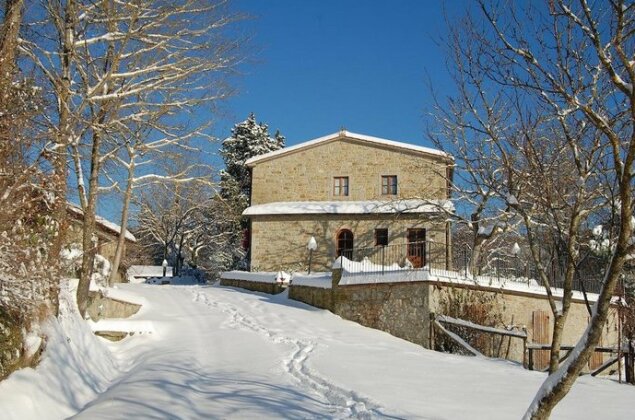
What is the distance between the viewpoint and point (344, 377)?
891cm

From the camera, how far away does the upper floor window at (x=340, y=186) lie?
89.2 feet

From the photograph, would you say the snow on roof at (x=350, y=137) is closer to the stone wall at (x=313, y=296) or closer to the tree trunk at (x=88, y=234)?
the stone wall at (x=313, y=296)

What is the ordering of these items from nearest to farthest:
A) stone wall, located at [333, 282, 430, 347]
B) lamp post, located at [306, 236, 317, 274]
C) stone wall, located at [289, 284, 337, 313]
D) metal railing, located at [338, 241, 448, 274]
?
1. stone wall, located at [333, 282, 430, 347]
2. stone wall, located at [289, 284, 337, 313]
3. metal railing, located at [338, 241, 448, 274]
4. lamp post, located at [306, 236, 317, 274]

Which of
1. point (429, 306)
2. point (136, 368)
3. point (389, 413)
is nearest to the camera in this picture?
point (389, 413)

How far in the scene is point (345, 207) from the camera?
85.5 ft

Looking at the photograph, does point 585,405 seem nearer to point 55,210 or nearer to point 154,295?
point 55,210

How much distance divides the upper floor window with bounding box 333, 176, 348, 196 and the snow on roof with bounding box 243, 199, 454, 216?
0.53m

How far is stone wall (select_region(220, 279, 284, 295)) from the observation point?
2258 cm

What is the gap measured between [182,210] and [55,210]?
33.0 metres

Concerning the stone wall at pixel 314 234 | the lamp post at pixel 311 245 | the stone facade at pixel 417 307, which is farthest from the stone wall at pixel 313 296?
the stone wall at pixel 314 234

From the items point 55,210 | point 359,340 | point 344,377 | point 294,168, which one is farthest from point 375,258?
point 55,210

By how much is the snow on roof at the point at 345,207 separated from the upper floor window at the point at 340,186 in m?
0.53

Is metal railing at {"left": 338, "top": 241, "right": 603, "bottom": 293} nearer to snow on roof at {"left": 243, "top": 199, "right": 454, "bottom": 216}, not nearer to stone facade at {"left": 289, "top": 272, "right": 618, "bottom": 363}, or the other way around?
stone facade at {"left": 289, "top": 272, "right": 618, "bottom": 363}

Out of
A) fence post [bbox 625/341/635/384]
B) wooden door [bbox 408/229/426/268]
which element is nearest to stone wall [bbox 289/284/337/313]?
wooden door [bbox 408/229/426/268]
